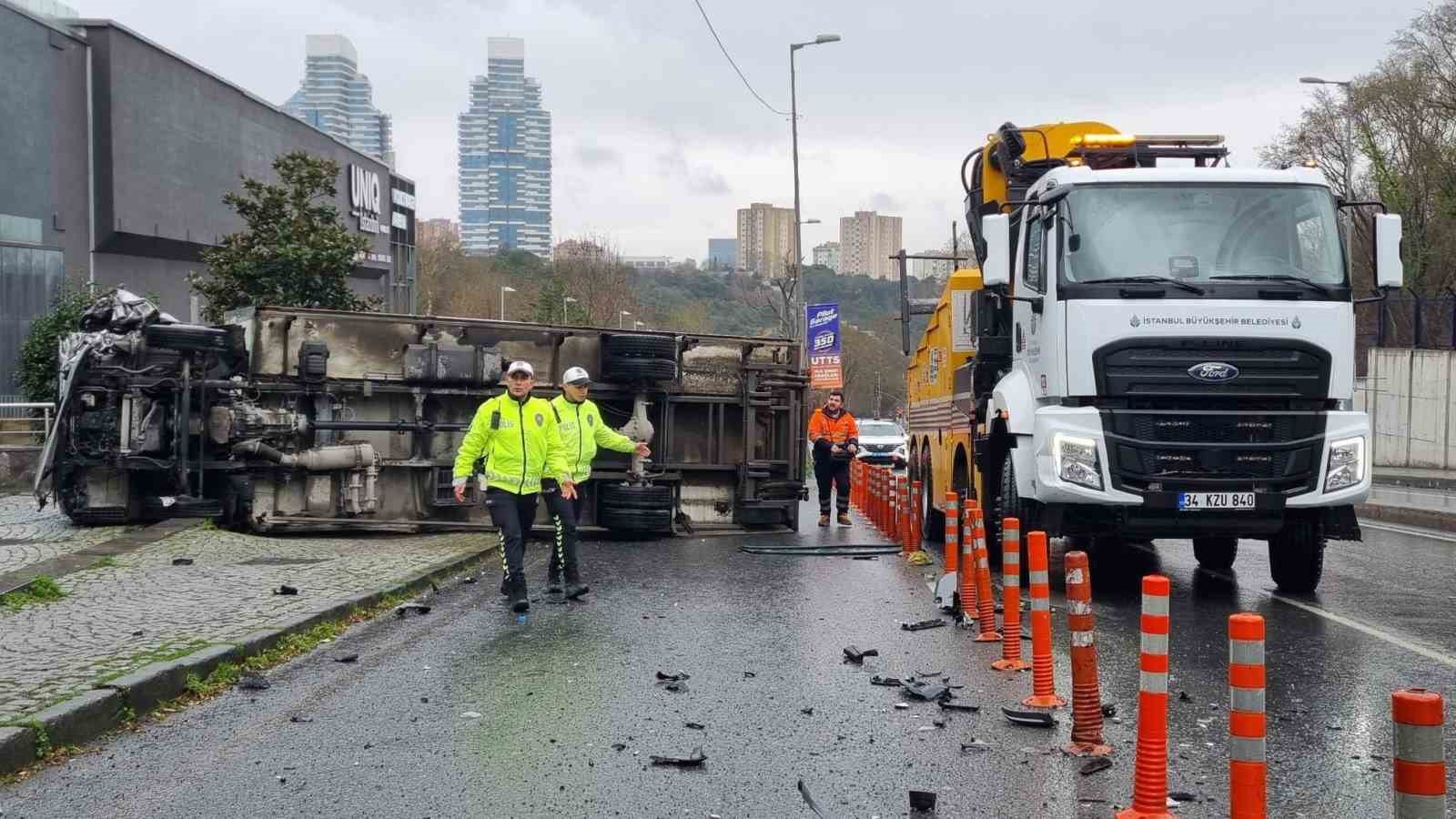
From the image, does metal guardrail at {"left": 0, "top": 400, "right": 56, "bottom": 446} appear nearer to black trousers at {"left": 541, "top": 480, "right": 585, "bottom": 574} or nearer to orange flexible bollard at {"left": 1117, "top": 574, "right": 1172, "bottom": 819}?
black trousers at {"left": 541, "top": 480, "right": 585, "bottom": 574}

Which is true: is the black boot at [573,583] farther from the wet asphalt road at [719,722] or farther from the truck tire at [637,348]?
the truck tire at [637,348]

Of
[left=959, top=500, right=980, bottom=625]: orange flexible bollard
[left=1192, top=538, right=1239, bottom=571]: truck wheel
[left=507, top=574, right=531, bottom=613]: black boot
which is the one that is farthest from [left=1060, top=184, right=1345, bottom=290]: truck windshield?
[left=507, top=574, right=531, bottom=613]: black boot

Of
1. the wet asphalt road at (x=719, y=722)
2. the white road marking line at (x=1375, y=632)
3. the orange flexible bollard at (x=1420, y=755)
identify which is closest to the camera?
the orange flexible bollard at (x=1420, y=755)

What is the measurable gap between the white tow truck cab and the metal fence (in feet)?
79.4

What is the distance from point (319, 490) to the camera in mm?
16109

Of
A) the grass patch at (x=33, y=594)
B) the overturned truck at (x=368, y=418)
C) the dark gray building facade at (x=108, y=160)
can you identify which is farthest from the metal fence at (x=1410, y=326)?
the grass patch at (x=33, y=594)

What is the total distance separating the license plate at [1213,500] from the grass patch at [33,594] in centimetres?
789

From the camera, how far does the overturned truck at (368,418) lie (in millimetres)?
15148

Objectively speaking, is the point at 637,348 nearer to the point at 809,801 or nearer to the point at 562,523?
the point at 562,523

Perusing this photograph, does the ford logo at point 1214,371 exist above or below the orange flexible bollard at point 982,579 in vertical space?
above

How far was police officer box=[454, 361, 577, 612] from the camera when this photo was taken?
1121cm

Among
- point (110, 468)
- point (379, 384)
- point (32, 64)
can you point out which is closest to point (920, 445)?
point (379, 384)

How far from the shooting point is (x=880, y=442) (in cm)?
4006

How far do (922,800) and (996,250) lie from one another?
6.99 metres
